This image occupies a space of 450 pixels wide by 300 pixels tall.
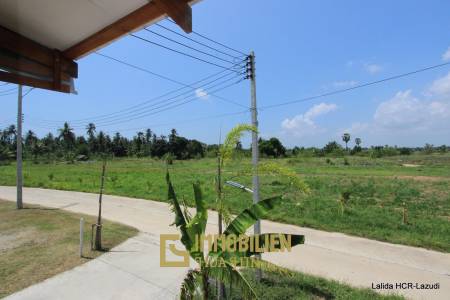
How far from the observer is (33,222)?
10.8 meters

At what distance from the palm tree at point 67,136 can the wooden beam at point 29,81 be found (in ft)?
240

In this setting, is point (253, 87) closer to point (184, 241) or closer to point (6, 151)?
point (184, 241)

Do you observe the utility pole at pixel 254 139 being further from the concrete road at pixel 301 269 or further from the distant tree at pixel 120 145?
the distant tree at pixel 120 145

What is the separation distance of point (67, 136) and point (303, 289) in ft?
249

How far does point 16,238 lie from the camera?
8.83 m

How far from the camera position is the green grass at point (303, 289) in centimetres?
502

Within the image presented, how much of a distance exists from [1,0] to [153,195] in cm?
1541

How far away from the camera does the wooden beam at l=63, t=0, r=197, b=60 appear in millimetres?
2143

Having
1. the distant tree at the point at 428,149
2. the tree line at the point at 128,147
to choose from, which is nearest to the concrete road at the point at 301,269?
the tree line at the point at 128,147

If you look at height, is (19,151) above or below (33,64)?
below

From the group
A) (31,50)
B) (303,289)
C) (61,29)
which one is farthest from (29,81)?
(303,289)

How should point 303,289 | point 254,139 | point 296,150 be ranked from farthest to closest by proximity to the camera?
1. point 296,150
2. point 254,139
3. point 303,289

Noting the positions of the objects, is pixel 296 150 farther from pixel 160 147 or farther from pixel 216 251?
pixel 216 251

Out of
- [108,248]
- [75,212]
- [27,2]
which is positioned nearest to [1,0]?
[27,2]
